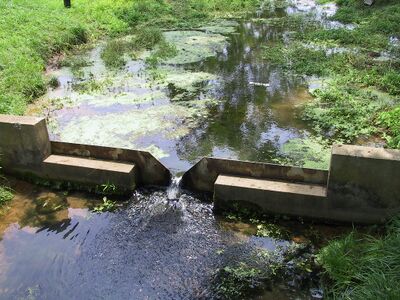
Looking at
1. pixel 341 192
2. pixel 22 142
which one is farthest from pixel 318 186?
pixel 22 142

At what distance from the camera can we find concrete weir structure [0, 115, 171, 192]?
20.5 ft

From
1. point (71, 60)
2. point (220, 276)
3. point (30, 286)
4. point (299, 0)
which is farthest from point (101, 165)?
point (299, 0)

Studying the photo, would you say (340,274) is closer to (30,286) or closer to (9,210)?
(30,286)

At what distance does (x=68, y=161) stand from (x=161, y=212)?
5.84 feet

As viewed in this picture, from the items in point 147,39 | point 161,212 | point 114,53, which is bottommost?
point 161,212

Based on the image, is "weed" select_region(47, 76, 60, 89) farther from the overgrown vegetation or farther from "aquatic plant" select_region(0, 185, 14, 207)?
the overgrown vegetation

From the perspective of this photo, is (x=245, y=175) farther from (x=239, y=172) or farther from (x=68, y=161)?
(x=68, y=161)

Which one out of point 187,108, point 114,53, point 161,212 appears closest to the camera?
point 161,212

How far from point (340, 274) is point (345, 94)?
5.68m

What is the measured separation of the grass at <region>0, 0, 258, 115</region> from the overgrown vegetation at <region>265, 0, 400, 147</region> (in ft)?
16.0

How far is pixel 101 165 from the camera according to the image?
6.37m

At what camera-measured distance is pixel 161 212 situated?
19.6 feet

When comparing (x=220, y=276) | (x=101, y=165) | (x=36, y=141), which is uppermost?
(x=36, y=141)

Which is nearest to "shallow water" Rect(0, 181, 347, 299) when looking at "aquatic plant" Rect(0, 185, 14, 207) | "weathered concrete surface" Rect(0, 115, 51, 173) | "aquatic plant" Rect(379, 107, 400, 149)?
"aquatic plant" Rect(0, 185, 14, 207)
